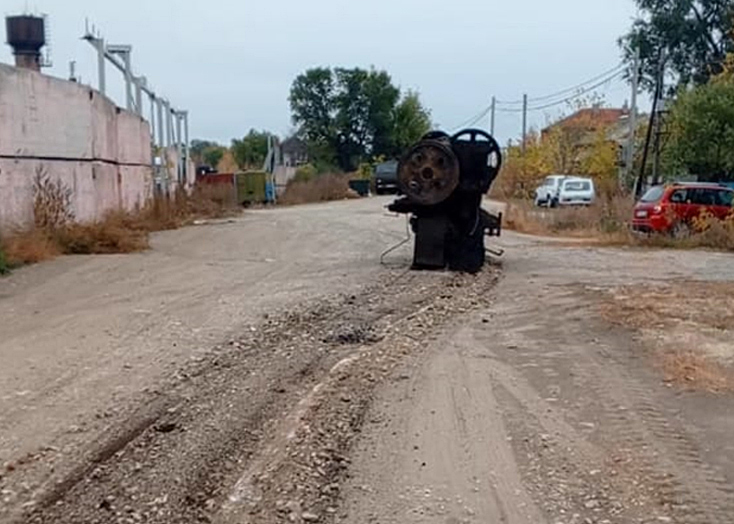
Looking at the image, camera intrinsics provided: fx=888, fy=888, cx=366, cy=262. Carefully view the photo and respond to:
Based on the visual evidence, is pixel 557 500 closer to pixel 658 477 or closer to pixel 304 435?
pixel 658 477

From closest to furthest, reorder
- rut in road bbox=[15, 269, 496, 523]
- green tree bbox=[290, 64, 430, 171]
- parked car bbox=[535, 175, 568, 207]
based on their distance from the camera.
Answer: rut in road bbox=[15, 269, 496, 523], parked car bbox=[535, 175, 568, 207], green tree bbox=[290, 64, 430, 171]

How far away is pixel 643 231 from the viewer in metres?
21.2

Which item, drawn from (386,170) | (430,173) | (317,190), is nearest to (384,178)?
(386,170)

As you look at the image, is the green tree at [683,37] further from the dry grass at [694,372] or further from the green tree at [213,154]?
the green tree at [213,154]

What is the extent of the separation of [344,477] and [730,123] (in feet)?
86.3

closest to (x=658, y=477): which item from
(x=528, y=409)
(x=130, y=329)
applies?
(x=528, y=409)

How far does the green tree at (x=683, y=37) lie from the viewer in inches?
1629

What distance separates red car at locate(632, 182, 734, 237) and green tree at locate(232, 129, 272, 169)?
2263 inches

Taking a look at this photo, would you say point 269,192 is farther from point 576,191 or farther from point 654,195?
point 654,195

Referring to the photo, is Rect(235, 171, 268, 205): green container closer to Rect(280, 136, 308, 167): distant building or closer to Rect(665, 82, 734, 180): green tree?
Rect(665, 82, 734, 180): green tree

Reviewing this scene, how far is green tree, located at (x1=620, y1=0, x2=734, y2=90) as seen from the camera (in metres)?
41.4

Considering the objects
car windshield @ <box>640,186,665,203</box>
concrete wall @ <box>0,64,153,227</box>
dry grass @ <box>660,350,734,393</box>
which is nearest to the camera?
dry grass @ <box>660,350,734,393</box>

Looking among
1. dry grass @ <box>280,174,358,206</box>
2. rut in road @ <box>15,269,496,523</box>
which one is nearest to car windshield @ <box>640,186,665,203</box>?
rut in road @ <box>15,269,496,523</box>

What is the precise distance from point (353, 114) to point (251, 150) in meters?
11.6
